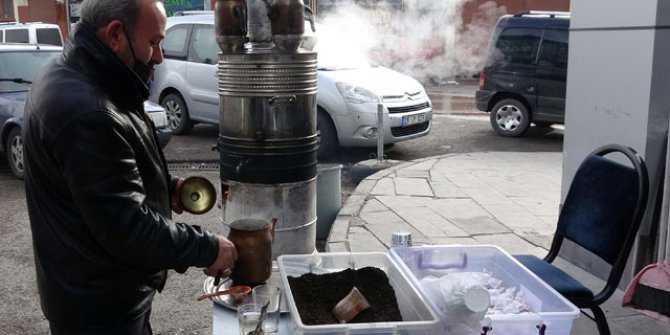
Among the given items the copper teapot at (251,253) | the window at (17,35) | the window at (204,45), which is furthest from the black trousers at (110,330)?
the window at (17,35)

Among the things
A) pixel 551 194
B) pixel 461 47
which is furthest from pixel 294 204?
pixel 461 47

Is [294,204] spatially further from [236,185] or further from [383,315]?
[383,315]

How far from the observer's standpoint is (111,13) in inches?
81.8

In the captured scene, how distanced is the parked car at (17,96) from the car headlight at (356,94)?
7.91ft

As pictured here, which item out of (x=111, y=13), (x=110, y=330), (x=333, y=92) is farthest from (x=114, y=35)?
(x=333, y=92)

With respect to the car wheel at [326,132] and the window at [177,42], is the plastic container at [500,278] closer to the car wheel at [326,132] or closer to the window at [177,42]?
the car wheel at [326,132]

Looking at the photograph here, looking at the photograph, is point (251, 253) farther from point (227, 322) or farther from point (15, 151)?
point (15, 151)

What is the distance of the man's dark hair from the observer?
6.81 feet

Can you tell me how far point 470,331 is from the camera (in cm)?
195

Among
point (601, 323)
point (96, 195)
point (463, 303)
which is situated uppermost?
point (96, 195)

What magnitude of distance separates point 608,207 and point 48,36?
14.8 metres

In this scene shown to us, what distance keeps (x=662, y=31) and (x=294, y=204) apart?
8.07 ft

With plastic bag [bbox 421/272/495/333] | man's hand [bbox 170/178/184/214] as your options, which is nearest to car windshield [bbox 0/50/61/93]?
man's hand [bbox 170/178/184/214]

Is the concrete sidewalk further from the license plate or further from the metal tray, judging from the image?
the metal tray
